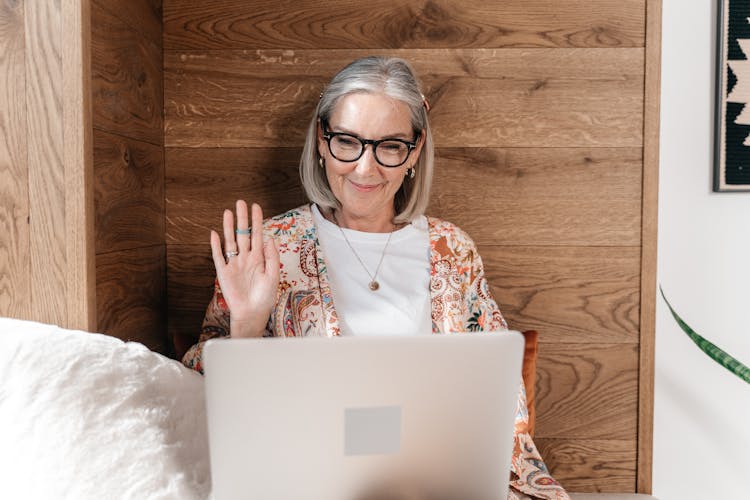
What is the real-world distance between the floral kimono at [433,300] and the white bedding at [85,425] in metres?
0.30

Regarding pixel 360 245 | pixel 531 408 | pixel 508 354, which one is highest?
pixel 360 245

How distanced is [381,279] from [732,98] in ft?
3.75

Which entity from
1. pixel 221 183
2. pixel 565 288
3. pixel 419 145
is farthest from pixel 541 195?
pixel 221 183

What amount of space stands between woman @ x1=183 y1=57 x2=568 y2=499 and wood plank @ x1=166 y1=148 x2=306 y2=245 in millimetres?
141

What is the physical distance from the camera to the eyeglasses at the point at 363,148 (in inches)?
55.2

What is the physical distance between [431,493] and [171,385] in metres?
0.53

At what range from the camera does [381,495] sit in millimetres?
807

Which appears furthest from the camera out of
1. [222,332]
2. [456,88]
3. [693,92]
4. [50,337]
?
[693,92]

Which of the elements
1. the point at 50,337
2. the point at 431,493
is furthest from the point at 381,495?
the point at 50,337

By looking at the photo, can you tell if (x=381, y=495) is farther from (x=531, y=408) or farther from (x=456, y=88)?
(x=456, y=88)

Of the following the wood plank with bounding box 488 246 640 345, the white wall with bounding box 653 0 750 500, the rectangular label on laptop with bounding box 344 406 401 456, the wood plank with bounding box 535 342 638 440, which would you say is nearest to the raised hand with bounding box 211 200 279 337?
the rectangular label on laptop with bounding box 344 406 401 456

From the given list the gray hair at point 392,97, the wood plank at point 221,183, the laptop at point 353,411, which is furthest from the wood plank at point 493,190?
the laptop at point 353,411

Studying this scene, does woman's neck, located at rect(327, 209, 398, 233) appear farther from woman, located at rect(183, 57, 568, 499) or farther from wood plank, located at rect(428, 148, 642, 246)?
wood plank, located at rect(428, 148, 642, 246)

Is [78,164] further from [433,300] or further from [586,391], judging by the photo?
[586,391]
